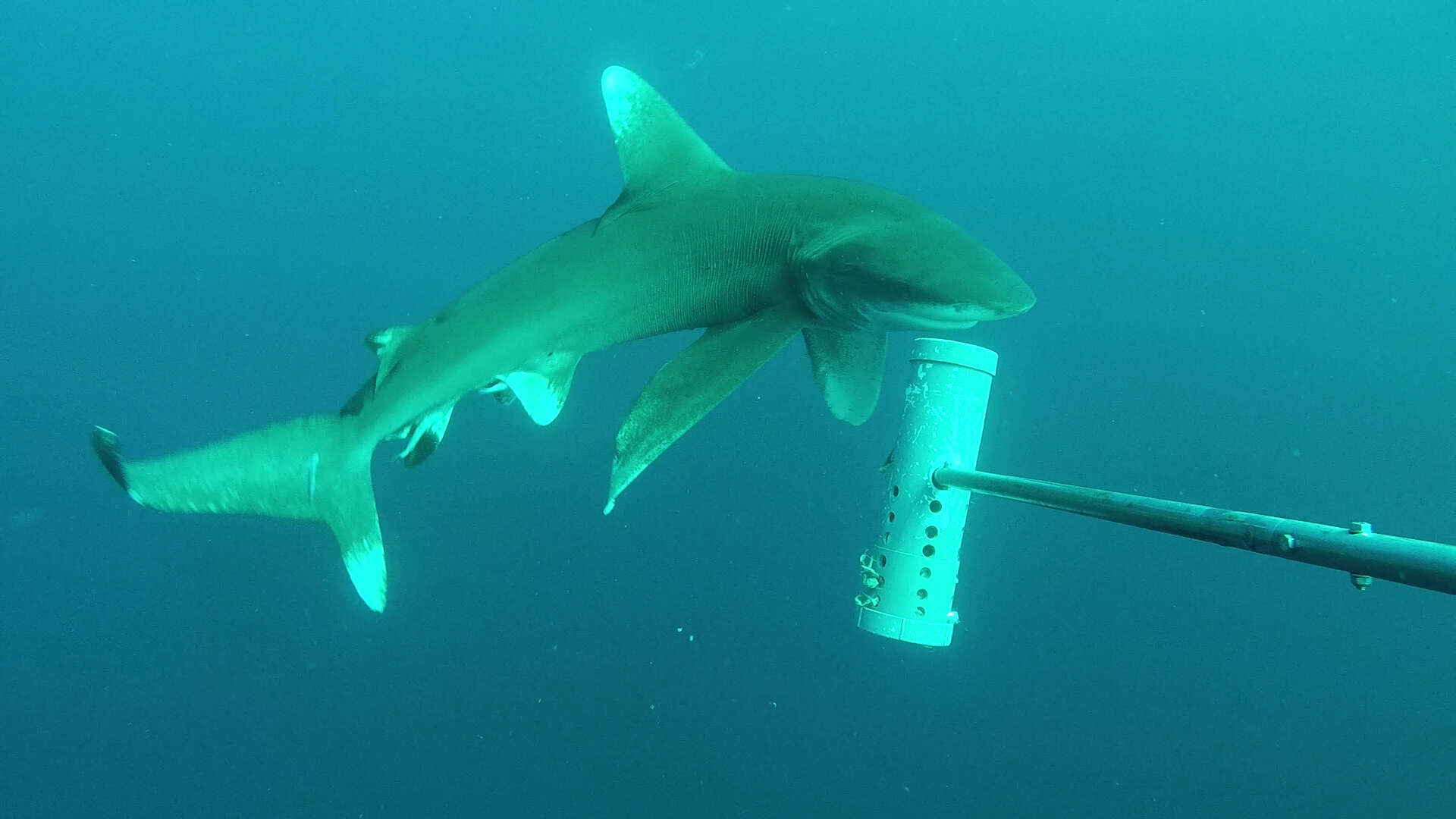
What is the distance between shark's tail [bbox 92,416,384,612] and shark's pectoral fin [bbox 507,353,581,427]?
459 millimetres

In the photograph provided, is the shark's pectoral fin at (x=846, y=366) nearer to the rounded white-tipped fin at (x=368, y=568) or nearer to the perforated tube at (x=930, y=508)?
the perforated tube at (x=930, y=508)

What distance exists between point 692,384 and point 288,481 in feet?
3.89

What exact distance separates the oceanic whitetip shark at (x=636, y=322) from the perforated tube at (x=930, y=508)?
0.62ft

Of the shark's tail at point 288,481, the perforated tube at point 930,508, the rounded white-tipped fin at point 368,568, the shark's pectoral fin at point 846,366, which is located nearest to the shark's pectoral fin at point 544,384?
the shark's tail at point 288,481

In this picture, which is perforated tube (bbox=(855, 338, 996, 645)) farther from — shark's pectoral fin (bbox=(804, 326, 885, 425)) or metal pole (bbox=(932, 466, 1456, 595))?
metal pole (bbox=(932, 466, 1456, 595))

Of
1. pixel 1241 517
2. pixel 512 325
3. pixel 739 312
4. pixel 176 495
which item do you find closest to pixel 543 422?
pixel 512 325

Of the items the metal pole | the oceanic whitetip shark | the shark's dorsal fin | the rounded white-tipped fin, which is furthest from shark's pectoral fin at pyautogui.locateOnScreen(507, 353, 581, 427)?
the metal pole

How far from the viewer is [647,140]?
242 centimetres

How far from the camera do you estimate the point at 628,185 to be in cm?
243

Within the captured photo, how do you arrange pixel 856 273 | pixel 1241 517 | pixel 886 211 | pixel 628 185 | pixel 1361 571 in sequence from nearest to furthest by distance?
pixel 1361 571
pixel 1241 517
pixel 856 273
pixel 886 211
pixel 628 185

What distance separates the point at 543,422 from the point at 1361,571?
1.96 m

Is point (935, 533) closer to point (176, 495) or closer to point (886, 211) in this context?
point (886, 211)

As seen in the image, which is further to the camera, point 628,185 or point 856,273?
point 628,185

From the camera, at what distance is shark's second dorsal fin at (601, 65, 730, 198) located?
2.42 metres
